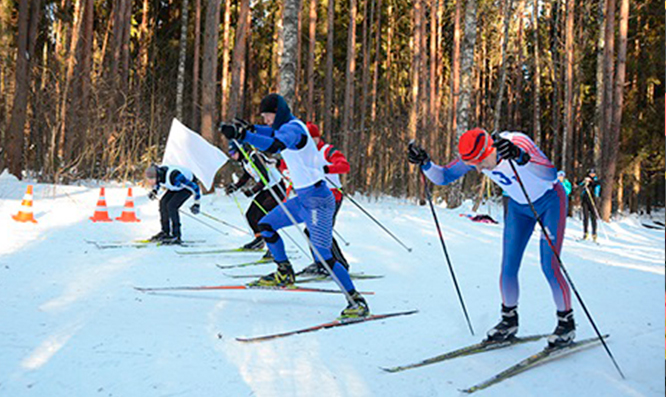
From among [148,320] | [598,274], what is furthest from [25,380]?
[598,274]

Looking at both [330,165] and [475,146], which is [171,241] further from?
[475,146]

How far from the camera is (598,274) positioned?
8000 mm

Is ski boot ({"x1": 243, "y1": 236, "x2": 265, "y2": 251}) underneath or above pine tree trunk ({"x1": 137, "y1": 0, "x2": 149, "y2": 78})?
underneath

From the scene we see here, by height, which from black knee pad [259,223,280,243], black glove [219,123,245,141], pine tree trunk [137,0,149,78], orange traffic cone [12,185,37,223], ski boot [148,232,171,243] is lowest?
ski boot [148,232,171,243]

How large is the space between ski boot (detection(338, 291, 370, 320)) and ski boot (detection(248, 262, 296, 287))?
1057mm

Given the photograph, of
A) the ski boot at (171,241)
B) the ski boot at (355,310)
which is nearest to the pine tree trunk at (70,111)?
the ski boot at (171,241)

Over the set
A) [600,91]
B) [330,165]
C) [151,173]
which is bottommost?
[151,173]

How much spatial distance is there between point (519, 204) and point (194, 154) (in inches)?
237

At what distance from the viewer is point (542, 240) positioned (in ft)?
13.1

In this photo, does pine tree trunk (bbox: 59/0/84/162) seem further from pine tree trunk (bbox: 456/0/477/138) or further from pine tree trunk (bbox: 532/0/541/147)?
pine tree trunk (bbox: 532/0/541/147)

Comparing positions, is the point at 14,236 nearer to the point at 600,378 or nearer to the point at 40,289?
the point at 40,289

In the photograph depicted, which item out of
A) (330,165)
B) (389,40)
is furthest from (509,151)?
(389,40)

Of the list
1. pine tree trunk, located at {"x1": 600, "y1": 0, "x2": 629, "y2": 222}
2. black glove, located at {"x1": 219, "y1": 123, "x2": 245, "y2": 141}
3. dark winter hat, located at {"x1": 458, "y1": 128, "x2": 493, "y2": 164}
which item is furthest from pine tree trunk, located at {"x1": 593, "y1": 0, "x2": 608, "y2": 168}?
black glove, located at {"x1": 219, "y1": 123, "x2": 245, "y2": 141}

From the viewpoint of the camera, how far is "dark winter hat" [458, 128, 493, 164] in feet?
12.3
